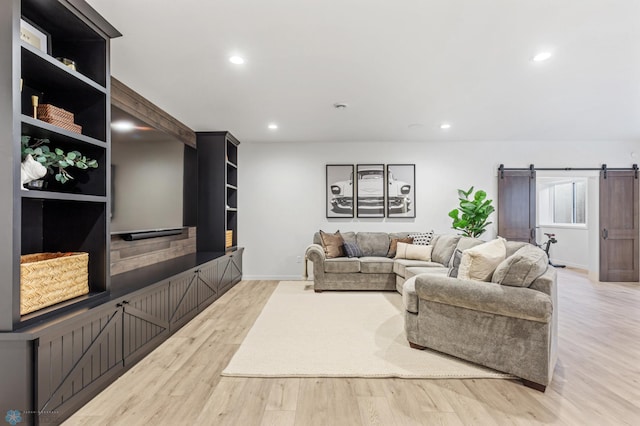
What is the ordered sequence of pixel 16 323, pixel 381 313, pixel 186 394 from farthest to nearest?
pixel 381 313 < pixel 186 394 < pixel 16 323

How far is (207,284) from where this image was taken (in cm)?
389

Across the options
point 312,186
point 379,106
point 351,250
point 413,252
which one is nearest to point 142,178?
point 379,106

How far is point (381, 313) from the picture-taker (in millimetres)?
3643

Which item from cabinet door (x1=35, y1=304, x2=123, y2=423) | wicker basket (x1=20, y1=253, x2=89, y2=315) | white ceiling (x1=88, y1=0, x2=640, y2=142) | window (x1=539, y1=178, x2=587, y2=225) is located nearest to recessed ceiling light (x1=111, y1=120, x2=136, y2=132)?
white ceiling (x1=88, y1=0, x2=640, y2=142)

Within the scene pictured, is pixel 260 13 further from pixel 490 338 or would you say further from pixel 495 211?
pixel 495 211

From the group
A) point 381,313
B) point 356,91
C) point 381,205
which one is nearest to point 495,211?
point 381,205

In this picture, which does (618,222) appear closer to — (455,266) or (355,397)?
(455,266)

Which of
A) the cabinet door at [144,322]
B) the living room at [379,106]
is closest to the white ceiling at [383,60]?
the living room at [379,106]

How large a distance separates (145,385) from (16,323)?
919 millimetres

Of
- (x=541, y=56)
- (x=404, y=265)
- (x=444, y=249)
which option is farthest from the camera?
(x=444, y=249)

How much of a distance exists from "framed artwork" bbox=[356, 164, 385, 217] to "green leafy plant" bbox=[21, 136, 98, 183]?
4272mm

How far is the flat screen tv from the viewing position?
9.23 ft

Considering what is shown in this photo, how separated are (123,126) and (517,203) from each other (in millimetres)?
6289

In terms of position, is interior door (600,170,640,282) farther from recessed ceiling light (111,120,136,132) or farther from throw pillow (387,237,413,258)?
recessed ceiling light (111,120,136,132)
